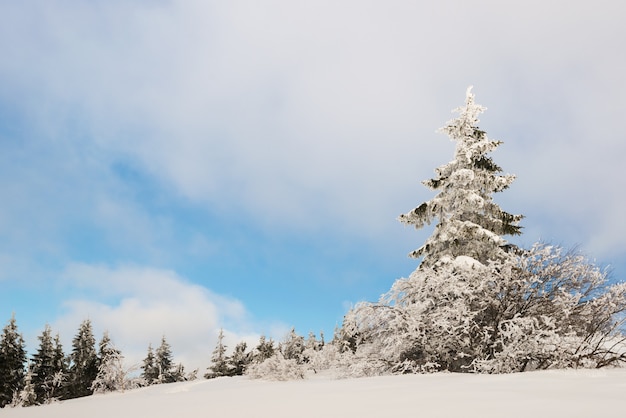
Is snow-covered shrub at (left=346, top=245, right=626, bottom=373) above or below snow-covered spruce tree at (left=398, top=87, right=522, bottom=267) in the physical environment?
below

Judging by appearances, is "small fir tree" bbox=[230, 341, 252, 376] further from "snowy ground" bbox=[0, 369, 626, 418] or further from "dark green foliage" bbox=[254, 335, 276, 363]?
"snowy ground" bbox=[0, 369, 626, 418]

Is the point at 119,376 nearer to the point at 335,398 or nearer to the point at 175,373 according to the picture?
the point at 335,398

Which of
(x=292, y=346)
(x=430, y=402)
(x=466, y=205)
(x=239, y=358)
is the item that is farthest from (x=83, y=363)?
(x=430, y=402)

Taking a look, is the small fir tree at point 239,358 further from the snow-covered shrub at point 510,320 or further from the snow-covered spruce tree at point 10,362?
the snow-covered shrub at point 510,320

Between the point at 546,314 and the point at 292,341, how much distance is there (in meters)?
25.1

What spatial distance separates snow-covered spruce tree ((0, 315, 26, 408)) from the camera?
36625mm

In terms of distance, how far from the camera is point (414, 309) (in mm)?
11773

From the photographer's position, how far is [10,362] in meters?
37.5

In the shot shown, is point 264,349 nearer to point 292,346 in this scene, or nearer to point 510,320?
point 292,346

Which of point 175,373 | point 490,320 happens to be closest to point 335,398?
point 490,320

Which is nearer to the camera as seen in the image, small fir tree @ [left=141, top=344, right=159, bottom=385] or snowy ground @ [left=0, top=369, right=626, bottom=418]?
snowy ground @ [left=0, top=369, right=626, bottom=418]

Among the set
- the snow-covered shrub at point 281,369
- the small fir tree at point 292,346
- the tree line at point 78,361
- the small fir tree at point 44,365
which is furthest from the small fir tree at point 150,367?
the snow-covered shrub at point 281,369

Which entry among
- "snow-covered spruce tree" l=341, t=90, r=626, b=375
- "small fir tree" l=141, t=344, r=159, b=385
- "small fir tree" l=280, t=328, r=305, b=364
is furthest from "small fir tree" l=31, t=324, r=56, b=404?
"snow-covered spruce tree" l=341, t=90, r=626, b=375

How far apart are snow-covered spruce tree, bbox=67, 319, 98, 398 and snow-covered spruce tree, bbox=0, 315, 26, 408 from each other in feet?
14.9
